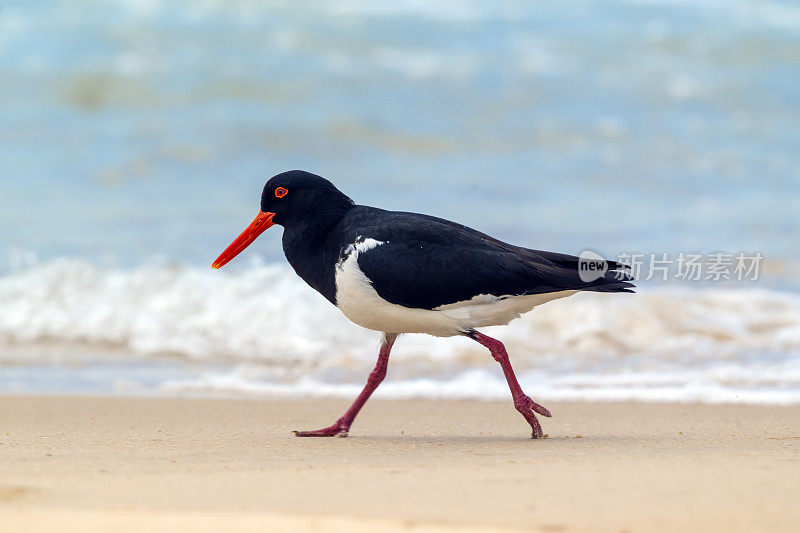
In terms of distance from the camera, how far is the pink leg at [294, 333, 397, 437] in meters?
4.88

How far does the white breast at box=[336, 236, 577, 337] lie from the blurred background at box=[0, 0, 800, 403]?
1.84 meters

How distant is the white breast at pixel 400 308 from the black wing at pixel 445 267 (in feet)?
0.12

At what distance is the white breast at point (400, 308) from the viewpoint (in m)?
4.62

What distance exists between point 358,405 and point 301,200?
1095 mm

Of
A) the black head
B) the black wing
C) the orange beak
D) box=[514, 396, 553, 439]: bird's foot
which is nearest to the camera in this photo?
the black wing

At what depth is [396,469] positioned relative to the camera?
3.69 m

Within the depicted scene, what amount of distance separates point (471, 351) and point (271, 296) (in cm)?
225

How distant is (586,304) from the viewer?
8273 mm
